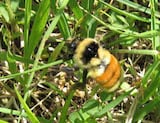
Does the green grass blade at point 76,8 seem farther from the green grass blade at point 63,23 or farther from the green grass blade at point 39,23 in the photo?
the green grass blade at point 39,23

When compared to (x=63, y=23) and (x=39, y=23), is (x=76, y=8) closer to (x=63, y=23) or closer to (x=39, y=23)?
(x=63, y=23)

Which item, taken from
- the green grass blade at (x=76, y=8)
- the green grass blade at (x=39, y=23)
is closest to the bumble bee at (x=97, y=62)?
the green grass blade at (x=39, y=23)

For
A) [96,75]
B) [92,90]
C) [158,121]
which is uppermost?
[96,75]

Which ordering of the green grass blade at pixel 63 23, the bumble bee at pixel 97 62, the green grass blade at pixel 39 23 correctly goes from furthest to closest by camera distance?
the green grass blade at pixel 63 23 < the green grass blade at pixel 39 23 < the bumble bee at pixel 97 62

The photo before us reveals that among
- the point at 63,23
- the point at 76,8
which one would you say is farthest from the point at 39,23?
the point at 76,8

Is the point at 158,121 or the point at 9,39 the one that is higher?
the point at 9,39

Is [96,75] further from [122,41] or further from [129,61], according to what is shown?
[129,61]

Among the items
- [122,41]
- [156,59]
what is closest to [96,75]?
A: [156,59]

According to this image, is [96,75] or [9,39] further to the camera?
[9,39]
